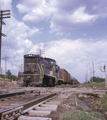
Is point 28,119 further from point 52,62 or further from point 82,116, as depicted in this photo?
point 52,62

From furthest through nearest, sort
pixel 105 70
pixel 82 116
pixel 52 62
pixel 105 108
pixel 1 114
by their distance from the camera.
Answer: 1. pixel 52 62
2. pixel 105 70
3. pixel 105 108
4. pixel 82 116
5. pixel 1 114

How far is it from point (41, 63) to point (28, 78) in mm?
2406

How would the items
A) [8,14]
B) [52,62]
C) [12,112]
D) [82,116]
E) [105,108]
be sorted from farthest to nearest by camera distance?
[8,14]
[52,62]
[105,108]
[82,116]
[12,112]

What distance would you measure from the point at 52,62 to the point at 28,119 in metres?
17.0

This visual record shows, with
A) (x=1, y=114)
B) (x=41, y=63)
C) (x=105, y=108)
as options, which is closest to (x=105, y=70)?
(x=41, y=63)

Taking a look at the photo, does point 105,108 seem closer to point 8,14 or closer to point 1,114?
point 1,114

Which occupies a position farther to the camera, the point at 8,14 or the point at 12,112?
the point at 8,14

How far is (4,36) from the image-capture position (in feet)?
73.8

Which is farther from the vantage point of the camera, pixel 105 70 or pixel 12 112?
pixel 105 70

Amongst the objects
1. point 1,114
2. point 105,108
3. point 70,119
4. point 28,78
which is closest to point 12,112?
point 1,114

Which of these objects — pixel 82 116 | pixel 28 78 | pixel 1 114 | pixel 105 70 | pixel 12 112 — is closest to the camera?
pixel 1 114

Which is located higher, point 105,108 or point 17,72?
point 17,72

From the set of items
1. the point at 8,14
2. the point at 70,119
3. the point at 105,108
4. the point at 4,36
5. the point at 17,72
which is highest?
the point at 8,14

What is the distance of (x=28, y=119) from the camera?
2.92 m
